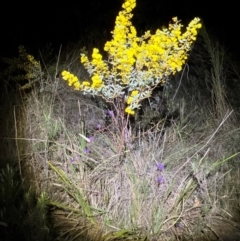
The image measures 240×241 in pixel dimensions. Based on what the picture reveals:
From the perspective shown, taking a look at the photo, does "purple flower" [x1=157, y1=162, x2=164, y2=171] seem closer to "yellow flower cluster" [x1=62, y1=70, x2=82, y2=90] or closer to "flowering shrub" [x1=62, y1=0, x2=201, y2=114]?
"flowering shrub" [x1=62, y1=0, x2=201, y2=114]

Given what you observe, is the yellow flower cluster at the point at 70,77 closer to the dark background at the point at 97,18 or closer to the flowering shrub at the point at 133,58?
the flowering shrub at the point at 133,58

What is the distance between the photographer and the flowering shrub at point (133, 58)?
256 centimetres

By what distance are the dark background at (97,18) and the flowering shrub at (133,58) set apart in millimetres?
1628

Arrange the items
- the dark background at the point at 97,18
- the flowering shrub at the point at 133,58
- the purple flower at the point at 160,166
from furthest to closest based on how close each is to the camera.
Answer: the dark background at the point at 97,18 → the purple flower at the point at 160,166 → the flowering shrub at the point at 133,58

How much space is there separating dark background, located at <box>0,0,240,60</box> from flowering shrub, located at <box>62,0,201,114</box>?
1.63 m

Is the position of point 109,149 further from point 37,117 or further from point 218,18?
point 218,18

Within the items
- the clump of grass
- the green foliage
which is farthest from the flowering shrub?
the green foliage

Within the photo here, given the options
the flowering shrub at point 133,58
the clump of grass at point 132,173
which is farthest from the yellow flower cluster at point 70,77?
the clump of grass at point 132,173

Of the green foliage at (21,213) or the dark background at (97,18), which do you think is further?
the dark background at (97,18)

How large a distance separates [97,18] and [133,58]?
194 centimetres

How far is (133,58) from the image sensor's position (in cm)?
261

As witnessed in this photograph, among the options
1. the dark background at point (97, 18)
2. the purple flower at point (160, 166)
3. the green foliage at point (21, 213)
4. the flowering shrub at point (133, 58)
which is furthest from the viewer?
the dark background at point (97, 18)

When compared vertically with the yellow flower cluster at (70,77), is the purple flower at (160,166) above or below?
below

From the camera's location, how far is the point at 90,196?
275 centimetres
